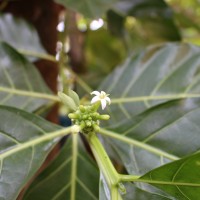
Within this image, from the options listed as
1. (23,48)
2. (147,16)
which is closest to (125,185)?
(23,48)

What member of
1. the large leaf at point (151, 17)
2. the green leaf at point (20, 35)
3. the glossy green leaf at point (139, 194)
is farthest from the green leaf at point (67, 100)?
the large leaf at point (151, 17)

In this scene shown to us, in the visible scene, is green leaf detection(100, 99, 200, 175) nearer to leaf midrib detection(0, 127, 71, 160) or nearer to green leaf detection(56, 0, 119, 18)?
leaf midrib detection(0, 127, 71, 160)

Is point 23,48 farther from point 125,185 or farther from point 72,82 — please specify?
point 125,185

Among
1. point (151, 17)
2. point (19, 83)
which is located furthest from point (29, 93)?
point (151, 17)

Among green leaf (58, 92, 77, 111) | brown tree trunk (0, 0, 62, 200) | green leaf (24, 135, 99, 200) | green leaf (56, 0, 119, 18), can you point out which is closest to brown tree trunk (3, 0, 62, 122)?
brown tree trunk (0, 0, 62, 200)

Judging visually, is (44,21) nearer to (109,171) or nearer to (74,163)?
(74,163)
